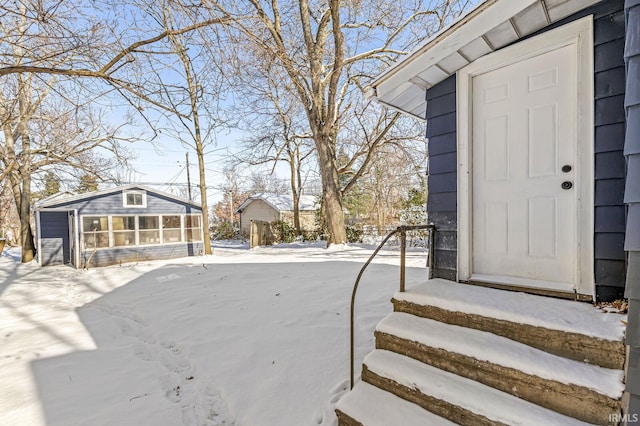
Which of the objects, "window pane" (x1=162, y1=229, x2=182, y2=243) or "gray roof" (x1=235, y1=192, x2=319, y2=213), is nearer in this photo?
"window pane" (x1=162, y1=229, x2=182, y2=243)

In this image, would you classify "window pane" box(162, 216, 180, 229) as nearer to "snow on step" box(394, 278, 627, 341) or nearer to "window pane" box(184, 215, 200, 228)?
"window pane" box(184, 215, 200, 228)

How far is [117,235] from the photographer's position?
10.6m

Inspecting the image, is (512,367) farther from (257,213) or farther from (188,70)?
(257,213)

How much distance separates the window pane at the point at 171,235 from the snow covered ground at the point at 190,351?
233 inches

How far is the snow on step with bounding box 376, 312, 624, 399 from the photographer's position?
4.67 ft

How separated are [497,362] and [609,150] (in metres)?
1.60

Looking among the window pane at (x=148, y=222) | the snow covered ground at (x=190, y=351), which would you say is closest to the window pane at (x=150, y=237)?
the window pane at (x=148, y=222)

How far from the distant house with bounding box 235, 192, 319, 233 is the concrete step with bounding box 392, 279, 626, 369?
1733 centimetres

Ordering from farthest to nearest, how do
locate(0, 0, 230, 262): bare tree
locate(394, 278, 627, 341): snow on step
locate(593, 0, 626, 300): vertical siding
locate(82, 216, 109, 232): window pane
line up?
locate(82, 216, 109, 232): window pane < locate(0, 0, 230, 262): bare tree < locate(593, 0, 626, 300): vertical siding < locate(394, 278, 627, 341): snow on step

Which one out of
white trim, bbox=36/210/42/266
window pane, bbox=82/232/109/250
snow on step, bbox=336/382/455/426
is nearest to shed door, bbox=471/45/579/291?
snow on step, bbox=336/382/455/426

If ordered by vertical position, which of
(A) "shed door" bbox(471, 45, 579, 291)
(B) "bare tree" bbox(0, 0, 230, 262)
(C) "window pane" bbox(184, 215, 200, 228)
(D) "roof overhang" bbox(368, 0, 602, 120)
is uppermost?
(B) "bare tree" bbox(0, 0, 230, 262)

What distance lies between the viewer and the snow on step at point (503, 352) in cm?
142

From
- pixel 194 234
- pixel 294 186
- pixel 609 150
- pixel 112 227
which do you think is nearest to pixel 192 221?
pixel 194 234

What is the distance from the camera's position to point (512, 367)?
160cm
